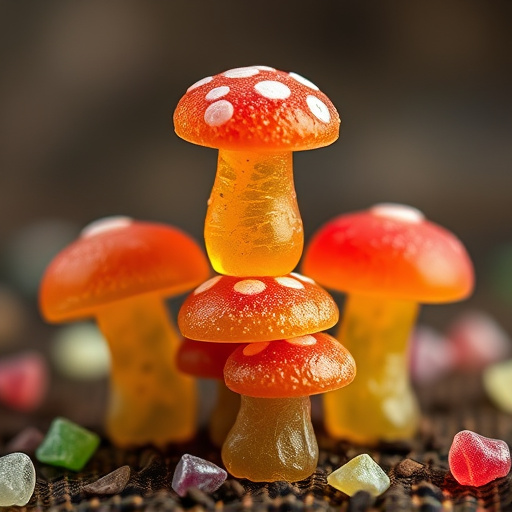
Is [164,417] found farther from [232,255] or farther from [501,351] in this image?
[501,351]

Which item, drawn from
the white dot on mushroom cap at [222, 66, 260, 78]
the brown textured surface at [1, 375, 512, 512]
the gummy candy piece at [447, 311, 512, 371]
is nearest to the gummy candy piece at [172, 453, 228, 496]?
the brown textured surface at [1, 375, 512, 512]

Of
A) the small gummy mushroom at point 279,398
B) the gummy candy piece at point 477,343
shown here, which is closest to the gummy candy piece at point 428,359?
the gummy candy piece at point 477,343

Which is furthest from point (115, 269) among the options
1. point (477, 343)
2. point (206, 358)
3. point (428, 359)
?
point (477, 343)

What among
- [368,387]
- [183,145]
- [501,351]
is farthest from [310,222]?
[368,387]

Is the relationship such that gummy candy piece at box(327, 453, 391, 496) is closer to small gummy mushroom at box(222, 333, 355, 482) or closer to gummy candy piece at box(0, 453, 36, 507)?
small gummy mushroom at box(222, 333, 355, 482)

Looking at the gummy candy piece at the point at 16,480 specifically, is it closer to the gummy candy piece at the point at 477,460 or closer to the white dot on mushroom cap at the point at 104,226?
the white dot on mushroom cap at the point at 104,226

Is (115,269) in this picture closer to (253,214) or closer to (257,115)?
(253,214)
